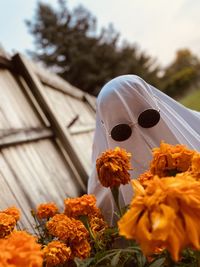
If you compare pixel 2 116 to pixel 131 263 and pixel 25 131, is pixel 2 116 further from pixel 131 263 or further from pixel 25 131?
pixel 131 263

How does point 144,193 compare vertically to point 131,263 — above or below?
above

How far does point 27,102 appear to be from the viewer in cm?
349

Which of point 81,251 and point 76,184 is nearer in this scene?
point 81,251

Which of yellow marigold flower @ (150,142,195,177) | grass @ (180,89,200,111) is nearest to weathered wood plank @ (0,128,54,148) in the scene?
yellow marigold flower @ (150,142,195,177)

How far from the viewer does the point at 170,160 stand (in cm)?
104

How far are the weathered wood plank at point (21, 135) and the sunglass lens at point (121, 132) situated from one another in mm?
1015

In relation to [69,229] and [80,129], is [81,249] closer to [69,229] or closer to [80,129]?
[69,229]

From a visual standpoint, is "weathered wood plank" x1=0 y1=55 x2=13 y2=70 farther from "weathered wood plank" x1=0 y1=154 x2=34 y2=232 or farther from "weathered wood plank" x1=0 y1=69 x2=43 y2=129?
"weathered wood plank" x1=0 y1=154 x2=34 y2=232

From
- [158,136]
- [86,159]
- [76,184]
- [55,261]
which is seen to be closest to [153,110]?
[158,136]

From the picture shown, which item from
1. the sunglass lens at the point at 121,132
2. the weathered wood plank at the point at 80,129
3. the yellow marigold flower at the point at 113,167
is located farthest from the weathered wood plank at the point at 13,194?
the weathered wood plank at the point at 80,129

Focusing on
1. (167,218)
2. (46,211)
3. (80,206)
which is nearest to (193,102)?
(46,211)

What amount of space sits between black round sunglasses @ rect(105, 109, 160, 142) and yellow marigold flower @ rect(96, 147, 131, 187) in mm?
632

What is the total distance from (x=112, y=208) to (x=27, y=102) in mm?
1913

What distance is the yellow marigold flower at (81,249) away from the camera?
1.24m
